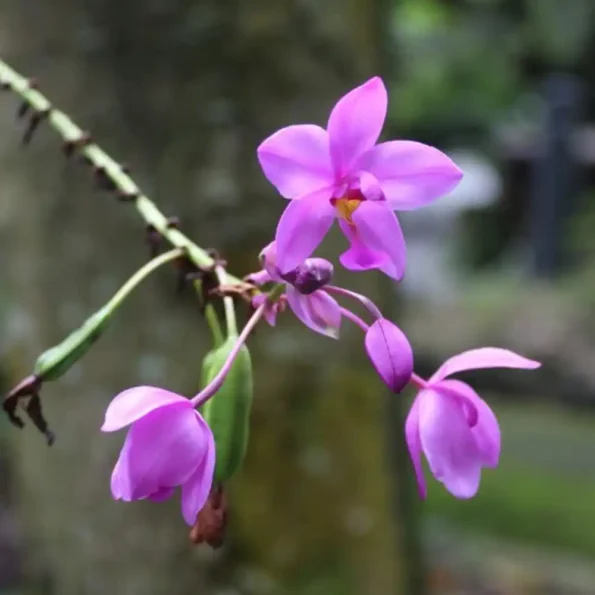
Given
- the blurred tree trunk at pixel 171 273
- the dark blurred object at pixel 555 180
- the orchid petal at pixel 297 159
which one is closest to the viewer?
the orchid petal at pixel 297 159

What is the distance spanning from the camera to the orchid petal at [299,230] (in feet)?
0.87

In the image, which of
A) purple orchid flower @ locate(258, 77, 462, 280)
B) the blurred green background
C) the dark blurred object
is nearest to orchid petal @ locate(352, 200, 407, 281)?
purple orchid flower @ locate(258, 77, 462, 280)

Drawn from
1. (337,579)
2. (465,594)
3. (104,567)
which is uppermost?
(104,567)

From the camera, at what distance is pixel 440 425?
31 centimetres

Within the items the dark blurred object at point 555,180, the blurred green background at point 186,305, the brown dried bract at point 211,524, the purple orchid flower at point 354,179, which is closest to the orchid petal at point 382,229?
the purple orchid flower at point 354,179

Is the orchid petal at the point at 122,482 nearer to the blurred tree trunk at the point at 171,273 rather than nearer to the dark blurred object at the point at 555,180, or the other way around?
the blurred tree trunk at the point at 171,273

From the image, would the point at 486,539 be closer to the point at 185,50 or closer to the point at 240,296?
the point at 185,50

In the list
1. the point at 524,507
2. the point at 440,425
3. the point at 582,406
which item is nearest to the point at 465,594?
the point at 524,507

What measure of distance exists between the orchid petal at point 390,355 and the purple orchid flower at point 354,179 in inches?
0.8

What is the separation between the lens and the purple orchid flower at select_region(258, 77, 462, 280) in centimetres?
27

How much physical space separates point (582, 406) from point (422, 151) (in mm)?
1943

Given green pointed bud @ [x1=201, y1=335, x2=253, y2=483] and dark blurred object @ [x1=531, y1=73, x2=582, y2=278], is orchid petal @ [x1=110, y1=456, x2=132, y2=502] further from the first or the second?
dark blurred object @ [x1=531, y1=73, x2=582, y2=278]

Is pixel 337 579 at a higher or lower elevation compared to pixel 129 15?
lower

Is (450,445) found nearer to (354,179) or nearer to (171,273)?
(354,179)
